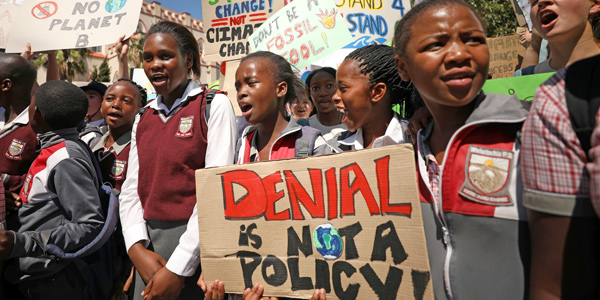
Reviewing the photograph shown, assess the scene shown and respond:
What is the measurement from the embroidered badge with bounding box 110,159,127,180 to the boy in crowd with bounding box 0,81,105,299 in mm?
412

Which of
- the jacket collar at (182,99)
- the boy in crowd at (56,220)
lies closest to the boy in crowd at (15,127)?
the boy in crowd at (56,220)

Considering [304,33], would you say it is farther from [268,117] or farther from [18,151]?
[18,151]

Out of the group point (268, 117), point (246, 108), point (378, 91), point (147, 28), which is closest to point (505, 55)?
point (378, 91)

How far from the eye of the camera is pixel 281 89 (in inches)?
108

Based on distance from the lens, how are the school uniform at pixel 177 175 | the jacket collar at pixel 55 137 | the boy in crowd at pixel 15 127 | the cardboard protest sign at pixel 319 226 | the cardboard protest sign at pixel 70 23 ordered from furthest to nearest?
the cardboard protest sign at pixel 70 23 < the boy in crowd at pixel 15 127 < the jacket collar at pixel 55 137 < the school uniform at pixel 177 175 < the cardboard protest sign at pixel 319 226

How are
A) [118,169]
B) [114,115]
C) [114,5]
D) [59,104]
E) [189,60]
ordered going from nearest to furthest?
[189,60] < [59,104] < [118,169] < [114,115] < [114,5]

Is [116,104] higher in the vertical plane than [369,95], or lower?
higher

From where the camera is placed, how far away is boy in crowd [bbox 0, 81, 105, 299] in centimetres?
256

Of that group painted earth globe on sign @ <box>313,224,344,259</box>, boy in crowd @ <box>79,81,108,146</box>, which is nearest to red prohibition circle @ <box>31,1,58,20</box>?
boy in crowd @ <box>79,81,108,146</box>

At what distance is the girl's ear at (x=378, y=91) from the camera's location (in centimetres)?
236

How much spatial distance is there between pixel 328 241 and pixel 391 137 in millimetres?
688

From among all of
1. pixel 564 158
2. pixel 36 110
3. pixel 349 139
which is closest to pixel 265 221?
pixel 349 139

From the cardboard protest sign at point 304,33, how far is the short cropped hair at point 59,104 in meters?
2.22

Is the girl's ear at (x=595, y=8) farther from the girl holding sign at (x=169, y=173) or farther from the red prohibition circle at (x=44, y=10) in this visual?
the red prohibition circle at (x=44, y=10)
